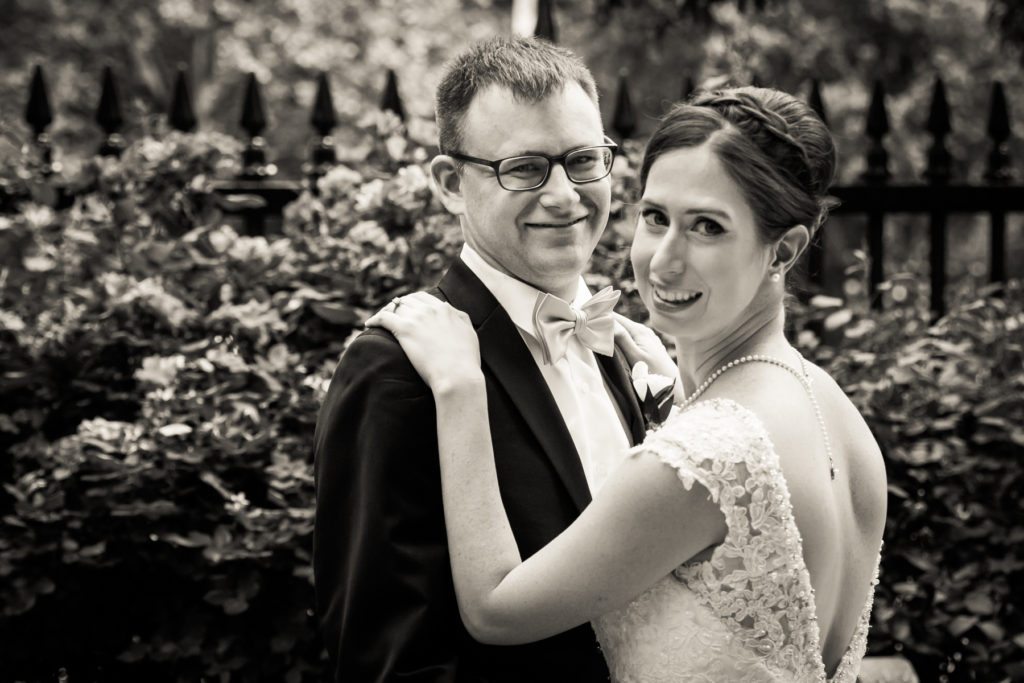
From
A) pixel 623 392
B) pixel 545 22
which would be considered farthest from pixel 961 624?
pixel 545 22

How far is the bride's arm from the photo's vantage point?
2152 mm

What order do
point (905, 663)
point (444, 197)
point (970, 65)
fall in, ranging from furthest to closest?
point (970, 65) < point (905, 663) < point (444, 197)

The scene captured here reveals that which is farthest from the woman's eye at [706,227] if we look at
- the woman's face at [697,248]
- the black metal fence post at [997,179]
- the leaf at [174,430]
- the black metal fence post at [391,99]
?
the black metal fence post at [997,179]

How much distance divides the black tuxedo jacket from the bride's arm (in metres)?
0.07

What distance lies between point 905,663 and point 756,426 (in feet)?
6.79

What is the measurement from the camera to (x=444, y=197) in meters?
2.73

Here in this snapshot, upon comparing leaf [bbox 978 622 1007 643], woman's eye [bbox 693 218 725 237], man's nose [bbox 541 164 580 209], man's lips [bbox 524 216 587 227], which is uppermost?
man's nose [bbox 541 164 580 209]

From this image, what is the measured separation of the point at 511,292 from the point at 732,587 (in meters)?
0.82

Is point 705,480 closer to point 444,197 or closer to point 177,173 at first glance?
point 444,197

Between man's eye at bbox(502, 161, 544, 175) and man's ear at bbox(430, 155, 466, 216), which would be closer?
man's eye at bbox(502, 161, 544, 175)

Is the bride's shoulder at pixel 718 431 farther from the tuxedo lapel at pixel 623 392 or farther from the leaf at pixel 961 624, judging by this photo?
the leaf at pixel 961 624

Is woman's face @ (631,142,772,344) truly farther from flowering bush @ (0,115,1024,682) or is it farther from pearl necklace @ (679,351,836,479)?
flowering bush @ (0,115,1024,682)

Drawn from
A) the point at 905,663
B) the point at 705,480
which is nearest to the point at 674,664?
the point at 705,480

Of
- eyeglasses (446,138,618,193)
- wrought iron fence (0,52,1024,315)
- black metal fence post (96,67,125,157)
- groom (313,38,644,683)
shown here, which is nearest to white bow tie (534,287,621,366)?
groom (313,38,644,683)
